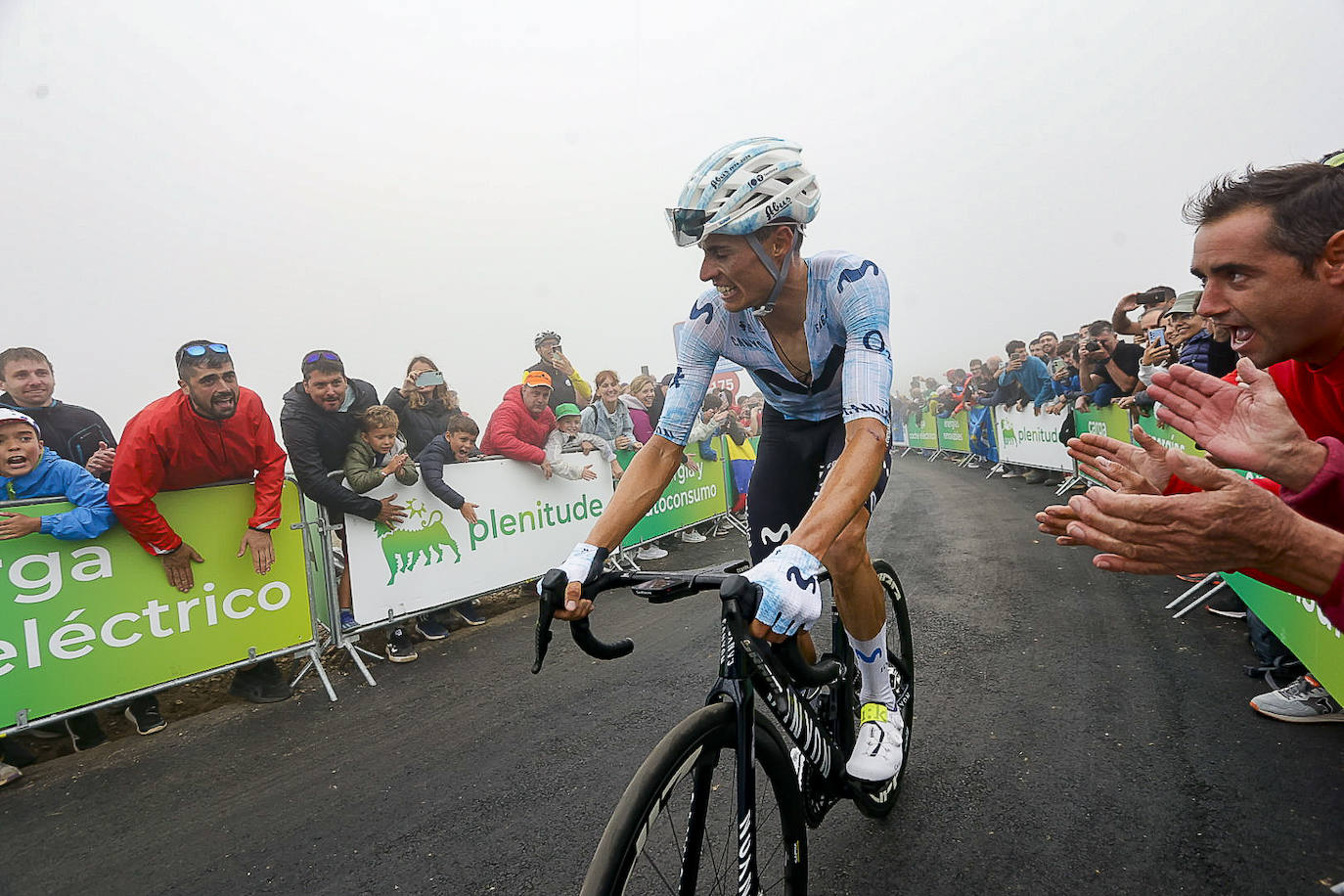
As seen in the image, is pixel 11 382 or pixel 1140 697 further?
pixel 11 382

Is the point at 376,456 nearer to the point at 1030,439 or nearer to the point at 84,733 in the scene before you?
the point at 84,733

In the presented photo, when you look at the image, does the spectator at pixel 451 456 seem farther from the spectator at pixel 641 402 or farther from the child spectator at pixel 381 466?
the spectator at pixel 641 402

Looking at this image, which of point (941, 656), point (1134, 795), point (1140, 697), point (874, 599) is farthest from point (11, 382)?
point (1140, 697)

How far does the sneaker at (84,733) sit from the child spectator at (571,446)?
4.02 meters

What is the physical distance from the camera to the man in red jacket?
683 centimetres

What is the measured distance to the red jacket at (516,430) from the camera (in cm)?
682

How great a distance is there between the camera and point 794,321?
259cm

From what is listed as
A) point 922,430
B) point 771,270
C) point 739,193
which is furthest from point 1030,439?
point 922,430

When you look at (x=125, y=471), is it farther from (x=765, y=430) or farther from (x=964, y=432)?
(x=964, y=432)

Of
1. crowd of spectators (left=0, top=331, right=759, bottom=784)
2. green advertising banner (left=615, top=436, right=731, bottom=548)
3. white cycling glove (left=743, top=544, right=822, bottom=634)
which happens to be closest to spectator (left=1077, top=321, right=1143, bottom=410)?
green advertising banner (left=615, top=436, right=731, bottom=548)

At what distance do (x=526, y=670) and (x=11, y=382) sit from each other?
424cm

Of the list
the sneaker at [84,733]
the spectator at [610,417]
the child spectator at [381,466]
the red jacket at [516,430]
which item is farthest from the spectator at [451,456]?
the sneaker at [84,733]

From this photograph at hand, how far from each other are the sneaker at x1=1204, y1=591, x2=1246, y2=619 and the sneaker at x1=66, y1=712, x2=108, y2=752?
719cm

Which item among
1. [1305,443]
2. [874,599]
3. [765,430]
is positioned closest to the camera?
[1305,443]
